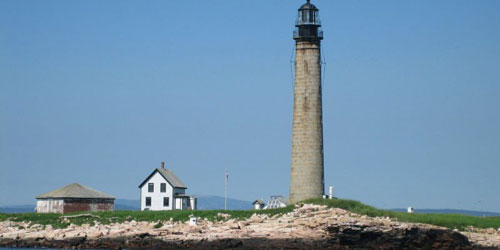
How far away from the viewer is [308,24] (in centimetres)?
6438

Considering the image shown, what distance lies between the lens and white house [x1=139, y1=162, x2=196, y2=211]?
266 ft

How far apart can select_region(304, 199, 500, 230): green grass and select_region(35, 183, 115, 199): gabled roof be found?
70.6 feet

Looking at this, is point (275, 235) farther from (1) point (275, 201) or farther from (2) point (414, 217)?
(1) point (275, 201)

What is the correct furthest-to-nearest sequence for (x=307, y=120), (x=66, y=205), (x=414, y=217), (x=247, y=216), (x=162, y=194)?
(x=162, y=194)
(x=66, y=205)
(x=307, y=120)
(x=247, y=216)
(x=414, y=217)

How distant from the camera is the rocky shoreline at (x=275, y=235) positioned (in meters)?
54.9

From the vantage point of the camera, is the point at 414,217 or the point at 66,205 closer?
the point at 414,217

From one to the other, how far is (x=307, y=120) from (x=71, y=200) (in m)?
21.2

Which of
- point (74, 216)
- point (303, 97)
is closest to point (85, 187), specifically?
point (74, 216)

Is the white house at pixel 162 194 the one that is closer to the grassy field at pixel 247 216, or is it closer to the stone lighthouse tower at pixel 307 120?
the grassy field at pixel 247 216

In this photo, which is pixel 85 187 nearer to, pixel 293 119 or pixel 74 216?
pixel 74 216

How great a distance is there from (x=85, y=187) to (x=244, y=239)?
2497cm

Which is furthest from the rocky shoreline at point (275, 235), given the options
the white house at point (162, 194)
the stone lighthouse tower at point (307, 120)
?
the white house at point (162, 194)

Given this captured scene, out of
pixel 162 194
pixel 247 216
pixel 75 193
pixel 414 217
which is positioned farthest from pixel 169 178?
pixel 414 217

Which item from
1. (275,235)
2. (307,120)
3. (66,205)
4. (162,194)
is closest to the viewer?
(275,235)
